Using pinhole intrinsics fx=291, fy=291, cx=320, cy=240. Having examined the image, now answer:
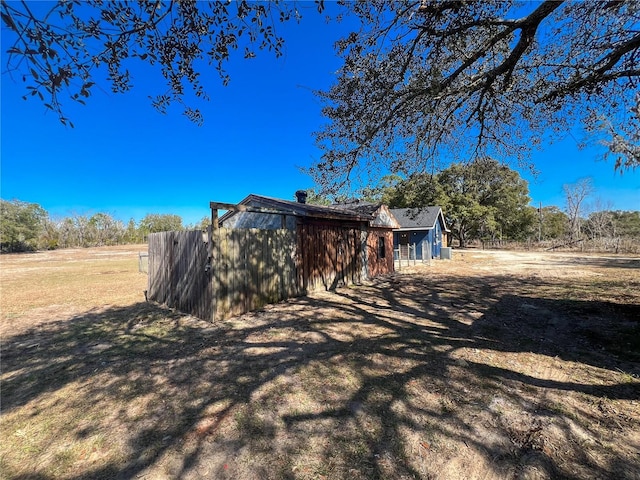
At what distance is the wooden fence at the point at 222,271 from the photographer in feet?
21.2

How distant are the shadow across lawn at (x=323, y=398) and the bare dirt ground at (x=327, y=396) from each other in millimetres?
17

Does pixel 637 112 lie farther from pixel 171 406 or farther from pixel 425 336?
pixel 171 406

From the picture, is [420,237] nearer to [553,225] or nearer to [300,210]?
[300,210]

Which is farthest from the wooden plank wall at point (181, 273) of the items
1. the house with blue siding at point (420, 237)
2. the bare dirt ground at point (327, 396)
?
the house with blue siding at point (420, 237)

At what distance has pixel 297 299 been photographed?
8.66m

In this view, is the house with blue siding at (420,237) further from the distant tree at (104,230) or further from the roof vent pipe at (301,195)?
the distant tree at (104,230)

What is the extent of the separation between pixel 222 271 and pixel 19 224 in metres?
52.7

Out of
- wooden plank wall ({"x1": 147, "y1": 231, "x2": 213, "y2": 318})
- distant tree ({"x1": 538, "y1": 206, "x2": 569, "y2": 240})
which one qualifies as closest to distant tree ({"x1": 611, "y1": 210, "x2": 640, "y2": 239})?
distant tree ({"x1": 538, "y1": 206, "x2": 569, "y2": 240})

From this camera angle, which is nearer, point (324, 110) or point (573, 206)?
point (324, 110)

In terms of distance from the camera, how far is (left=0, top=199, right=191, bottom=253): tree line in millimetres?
40562

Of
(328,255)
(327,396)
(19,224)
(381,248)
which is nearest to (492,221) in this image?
(381,248)

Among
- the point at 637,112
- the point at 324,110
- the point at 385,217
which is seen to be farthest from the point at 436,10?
the point at 385,217

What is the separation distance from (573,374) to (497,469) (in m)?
2.45

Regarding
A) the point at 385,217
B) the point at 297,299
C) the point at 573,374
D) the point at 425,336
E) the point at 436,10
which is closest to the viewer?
the point at 573,374
